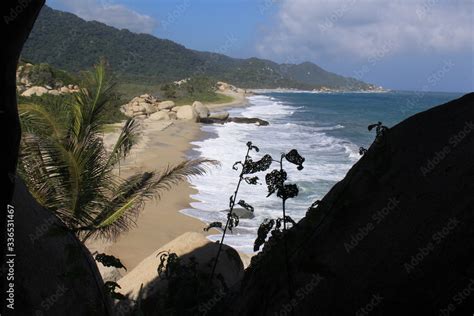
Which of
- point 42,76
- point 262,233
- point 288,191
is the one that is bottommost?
point 262,233

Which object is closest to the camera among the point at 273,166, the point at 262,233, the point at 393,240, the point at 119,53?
the point at 393,240

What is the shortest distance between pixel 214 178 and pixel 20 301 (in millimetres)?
16436

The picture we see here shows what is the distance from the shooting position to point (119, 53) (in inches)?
4373

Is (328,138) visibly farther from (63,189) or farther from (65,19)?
(65,19)

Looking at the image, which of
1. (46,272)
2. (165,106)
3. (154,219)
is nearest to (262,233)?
(46,272)

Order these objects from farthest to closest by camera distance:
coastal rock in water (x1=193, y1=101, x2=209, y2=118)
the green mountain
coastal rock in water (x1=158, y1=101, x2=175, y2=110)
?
the green mountain < coastal rock in water (x1=158, y1=101, x2=175, y2=110) < coastal rock in water (x1=193, y1=101, x2=209, y2=118)

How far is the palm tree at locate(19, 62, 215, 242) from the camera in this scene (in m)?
6.21

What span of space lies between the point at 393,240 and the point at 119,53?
11510 centimetres

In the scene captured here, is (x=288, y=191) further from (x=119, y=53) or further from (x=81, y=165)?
(x=119, y=53)

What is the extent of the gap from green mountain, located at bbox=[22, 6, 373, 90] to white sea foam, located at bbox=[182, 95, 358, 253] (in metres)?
43.5

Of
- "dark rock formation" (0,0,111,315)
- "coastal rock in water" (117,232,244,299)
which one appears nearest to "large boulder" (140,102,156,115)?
"coastal rock in water" (117,232,244,299)

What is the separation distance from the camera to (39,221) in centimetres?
339

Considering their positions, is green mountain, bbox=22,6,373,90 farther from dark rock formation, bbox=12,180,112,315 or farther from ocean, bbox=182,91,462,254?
dark rock formation, bbox=12,180,112,315

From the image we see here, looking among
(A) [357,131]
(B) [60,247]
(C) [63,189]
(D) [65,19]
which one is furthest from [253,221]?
(D) [65,19]
